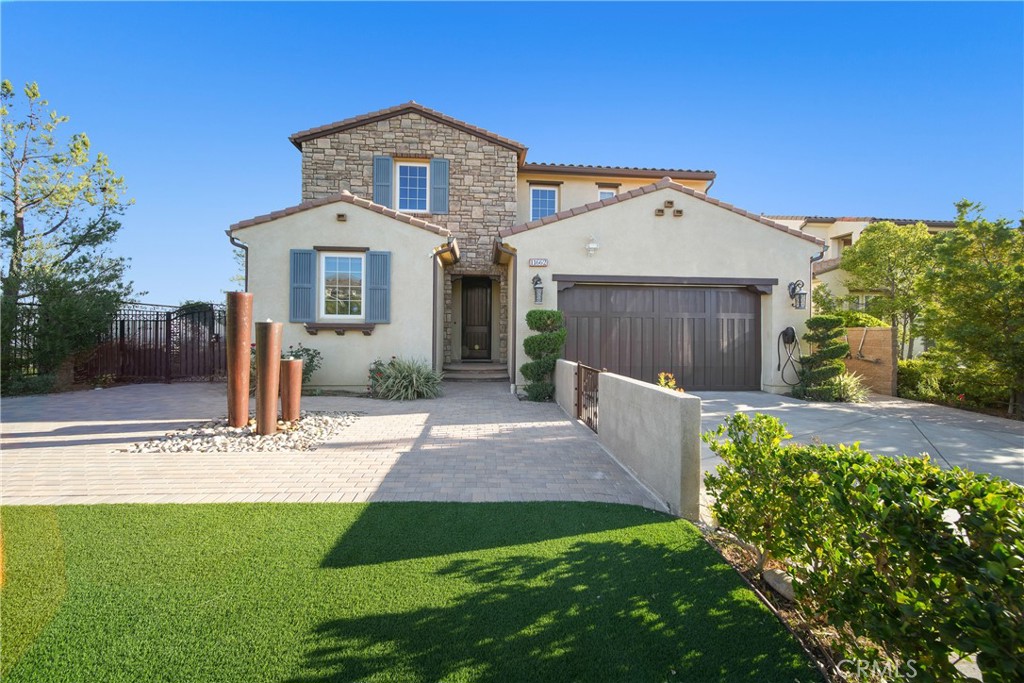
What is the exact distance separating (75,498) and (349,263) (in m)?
7.23

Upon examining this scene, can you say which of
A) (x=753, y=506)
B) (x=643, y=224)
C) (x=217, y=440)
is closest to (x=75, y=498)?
(x=217, y=440)

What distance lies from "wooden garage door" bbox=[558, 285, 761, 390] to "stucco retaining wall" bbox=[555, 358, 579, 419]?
56.0 inches

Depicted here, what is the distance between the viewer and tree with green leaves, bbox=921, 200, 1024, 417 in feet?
26.0

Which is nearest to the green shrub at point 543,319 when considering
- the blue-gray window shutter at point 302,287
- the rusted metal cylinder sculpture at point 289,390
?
the rusted metal cylinder sculpture at point 289,390

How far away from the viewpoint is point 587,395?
7.02 m

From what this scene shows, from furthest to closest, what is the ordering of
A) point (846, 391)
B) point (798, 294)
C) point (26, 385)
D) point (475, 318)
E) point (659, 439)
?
1. point (475, 318)
2. point (798, 294)
3. point (26, 385)
4. point (846, 391)
5. point (659, 439)

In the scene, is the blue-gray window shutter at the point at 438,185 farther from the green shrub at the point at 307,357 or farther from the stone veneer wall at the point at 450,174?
the green shrub at the point at 307,357

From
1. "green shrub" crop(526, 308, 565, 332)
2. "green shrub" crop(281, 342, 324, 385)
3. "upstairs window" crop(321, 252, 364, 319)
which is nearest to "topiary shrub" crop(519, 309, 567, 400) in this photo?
"green shrub" crop(526, 308, 565, 332)

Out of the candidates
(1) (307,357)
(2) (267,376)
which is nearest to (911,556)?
(2) (267,376)

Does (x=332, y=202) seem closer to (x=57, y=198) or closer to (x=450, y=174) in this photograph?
(x=450, y=174)

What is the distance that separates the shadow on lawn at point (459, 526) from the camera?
299 cm

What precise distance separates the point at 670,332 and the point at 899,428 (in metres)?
4.50

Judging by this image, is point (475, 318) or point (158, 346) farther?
point (475, 318)

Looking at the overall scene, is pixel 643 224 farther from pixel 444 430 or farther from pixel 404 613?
pixel 404 613
